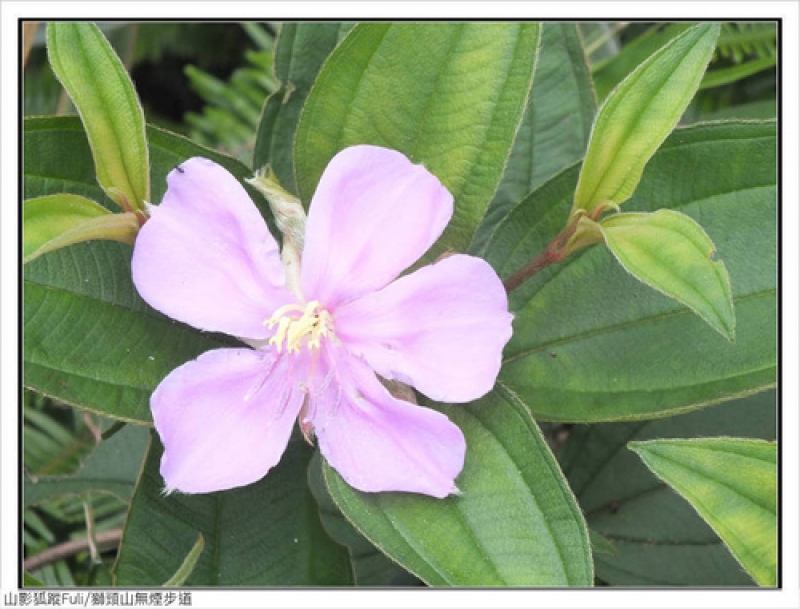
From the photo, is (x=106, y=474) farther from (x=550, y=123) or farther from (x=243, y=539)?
(x=550, y=123)

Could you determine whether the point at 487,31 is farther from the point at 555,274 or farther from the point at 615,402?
the point at 615,402

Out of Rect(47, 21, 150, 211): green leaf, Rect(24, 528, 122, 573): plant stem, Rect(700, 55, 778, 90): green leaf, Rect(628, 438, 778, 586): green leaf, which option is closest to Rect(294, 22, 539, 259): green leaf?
Rect(47, 21, 150, 211): green leaf

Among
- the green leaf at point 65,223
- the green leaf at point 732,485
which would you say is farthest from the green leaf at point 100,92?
the green leaf at point 732,485

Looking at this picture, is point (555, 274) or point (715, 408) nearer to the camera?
point (555, 274)

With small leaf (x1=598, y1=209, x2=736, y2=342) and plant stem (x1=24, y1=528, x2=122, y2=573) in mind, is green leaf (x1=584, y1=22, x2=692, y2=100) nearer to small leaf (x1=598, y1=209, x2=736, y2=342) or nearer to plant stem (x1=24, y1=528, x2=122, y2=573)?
small leaf (x1=598, y1=209, x2=736, y2=342)

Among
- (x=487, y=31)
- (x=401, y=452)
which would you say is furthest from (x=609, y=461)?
(x=487, y=31)
